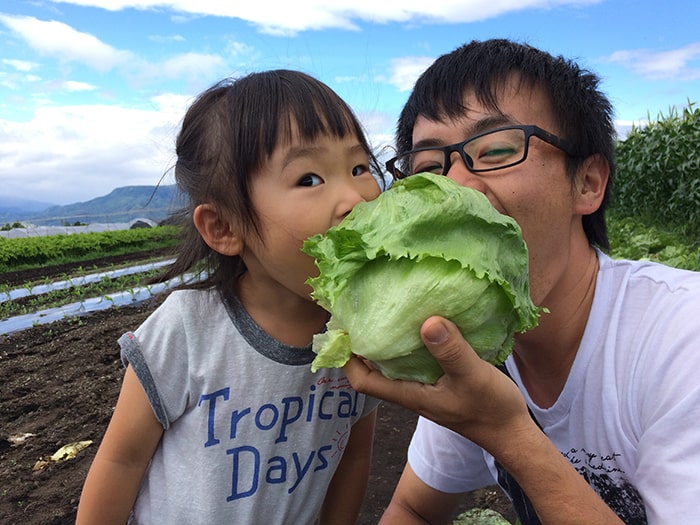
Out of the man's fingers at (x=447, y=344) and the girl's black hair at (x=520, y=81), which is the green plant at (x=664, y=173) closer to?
the girl's black hair at (x=520, y=81)

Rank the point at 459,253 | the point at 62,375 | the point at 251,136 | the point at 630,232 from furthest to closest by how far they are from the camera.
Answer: the point at 630,232 < the point at 62,375 < the point at 251,136 < the point at 459,253

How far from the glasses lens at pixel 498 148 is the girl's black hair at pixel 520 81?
15 cm

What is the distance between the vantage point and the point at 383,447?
555 cm

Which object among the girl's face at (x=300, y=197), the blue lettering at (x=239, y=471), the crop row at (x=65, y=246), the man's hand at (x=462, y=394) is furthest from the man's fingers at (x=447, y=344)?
the crop row at (x=65, y=246)

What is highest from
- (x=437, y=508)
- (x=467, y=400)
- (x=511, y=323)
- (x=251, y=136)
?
(x=251, y=136)

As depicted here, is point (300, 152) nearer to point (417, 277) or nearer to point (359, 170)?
point (359, 170)

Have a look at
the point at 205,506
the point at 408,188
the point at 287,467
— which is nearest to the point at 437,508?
the point at 287,467

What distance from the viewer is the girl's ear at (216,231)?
2203 millimetres

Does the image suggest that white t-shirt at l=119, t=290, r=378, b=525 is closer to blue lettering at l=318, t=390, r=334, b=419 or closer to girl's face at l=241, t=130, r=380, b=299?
blue lettering at l=318, t=390, r=334, b=419

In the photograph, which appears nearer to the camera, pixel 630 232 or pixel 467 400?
pixel 467 400

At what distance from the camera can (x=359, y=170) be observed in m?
2.20

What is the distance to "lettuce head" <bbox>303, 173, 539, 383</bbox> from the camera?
1409mm

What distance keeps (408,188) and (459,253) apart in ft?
0.95

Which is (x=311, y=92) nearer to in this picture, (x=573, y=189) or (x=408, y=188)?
(x=408, y=188)
